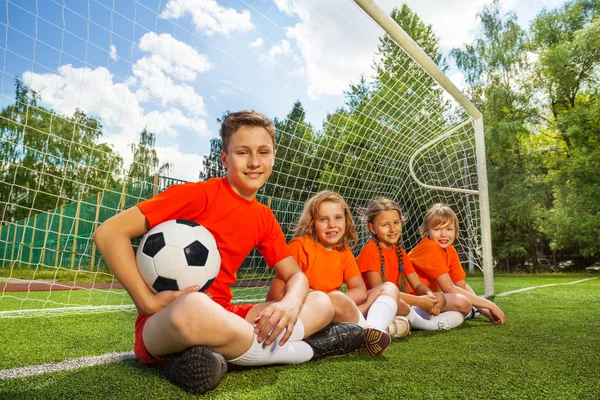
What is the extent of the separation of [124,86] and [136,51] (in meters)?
0.25

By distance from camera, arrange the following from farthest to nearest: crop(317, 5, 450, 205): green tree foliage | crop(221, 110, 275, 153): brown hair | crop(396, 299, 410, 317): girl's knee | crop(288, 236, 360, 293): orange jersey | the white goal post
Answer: crop(317, 5, 450, 205): green tree foliage, the white goal post, crop(396, 299, 410, 317): girl's knee, crop(288, 236, 360, 293): orange jersey, crop(221, 110, 275, 153): brown hair

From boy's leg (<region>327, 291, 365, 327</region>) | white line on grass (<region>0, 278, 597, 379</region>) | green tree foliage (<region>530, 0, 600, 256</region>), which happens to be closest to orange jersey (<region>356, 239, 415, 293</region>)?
boy's leg (<region>327, 291, 365, 327</region>)

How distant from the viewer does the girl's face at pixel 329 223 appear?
2.62 metres

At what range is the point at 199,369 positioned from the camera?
137cm

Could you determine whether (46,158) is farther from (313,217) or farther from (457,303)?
(457,303)

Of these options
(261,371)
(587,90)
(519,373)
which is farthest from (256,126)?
(587,90)

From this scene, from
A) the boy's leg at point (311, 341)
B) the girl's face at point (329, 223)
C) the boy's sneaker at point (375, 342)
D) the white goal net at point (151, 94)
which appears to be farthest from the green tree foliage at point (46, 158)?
the boy's sneaker at point (375, 342)

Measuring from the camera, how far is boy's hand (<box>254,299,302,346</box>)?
4.94ft

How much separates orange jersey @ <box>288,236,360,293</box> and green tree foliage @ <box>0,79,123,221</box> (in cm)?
156

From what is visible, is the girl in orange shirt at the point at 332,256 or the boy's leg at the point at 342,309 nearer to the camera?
the boy's leg at the point at 342,309

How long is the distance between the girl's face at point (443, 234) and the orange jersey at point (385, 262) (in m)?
Result: 0.42

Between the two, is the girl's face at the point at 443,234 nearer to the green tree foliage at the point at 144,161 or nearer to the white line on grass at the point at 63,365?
the green tree foliage at the point at 144,161

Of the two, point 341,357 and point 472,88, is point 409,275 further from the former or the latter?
point 472,88

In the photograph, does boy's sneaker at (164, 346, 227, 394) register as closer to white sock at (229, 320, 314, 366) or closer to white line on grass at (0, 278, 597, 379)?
white sock at (229, 320, 314, 366)
